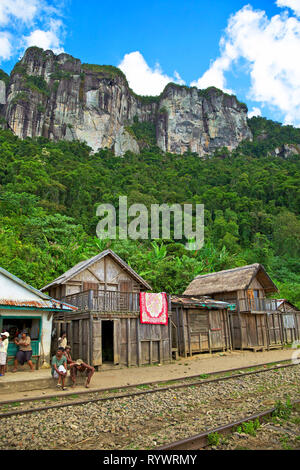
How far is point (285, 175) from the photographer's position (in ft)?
202

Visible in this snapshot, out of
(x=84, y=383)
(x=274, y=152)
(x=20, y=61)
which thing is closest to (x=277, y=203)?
(x=274, y=152)

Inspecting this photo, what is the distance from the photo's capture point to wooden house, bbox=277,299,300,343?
2314cm

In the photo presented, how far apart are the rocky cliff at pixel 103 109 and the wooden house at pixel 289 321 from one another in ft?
221

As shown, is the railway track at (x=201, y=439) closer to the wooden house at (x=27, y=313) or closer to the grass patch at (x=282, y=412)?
the grass patch at (x=282, y=412)

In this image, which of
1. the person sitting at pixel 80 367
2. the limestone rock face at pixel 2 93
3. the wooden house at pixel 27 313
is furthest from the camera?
the limestone rock face at pixel 2 93

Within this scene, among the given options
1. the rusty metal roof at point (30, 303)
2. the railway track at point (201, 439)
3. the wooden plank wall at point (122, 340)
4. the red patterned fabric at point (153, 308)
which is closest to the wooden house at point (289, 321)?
the red patterned fabric at point (153, 308)

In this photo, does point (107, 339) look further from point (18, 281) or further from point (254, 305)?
point (254, 305)

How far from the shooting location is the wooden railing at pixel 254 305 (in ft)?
64.5

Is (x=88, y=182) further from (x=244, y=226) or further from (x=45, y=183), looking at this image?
(x=244, y=226)

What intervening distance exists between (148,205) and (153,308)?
3383cm

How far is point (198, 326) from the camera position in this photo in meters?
16.9

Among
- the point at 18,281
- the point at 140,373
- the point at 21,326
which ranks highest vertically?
the point at 18,281

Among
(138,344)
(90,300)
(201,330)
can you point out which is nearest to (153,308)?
(138,344)

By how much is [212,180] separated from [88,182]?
94.8 feet
